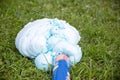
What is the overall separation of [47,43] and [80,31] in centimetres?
61

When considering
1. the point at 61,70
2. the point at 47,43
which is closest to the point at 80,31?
the point at 47,43

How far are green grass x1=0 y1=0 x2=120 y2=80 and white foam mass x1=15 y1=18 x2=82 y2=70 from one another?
74mm

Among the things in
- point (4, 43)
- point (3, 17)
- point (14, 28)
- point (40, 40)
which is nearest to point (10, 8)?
point (3, 17)

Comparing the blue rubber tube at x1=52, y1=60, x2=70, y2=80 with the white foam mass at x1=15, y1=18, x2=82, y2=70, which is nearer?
the blue rubber tube at x1=52, y1=60, x2=70, y2=80

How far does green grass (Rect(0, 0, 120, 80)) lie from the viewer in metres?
2.12

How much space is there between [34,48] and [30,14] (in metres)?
0.84

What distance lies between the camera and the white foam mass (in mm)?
2107

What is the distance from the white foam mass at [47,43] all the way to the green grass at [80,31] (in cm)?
7

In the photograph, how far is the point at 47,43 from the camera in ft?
7.07

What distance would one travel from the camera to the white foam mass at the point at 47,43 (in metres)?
2.11

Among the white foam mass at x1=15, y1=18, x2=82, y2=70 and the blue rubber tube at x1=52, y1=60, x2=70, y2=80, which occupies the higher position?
the white foam mass at x1=15, y1=18, x2=82, y2=70

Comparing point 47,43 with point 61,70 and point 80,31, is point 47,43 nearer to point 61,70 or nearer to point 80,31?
point 61,70

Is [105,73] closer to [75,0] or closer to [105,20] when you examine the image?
[105,20]

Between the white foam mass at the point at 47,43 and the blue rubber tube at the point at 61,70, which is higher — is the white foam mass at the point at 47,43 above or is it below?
above
